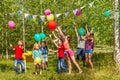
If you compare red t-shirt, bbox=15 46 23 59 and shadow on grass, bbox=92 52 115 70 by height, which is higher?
red t-shirt, bbox=15 46 23 59

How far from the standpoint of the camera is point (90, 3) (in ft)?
66.3

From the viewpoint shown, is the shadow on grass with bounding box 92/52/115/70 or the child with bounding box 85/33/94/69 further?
the child with bounding box 85/33/94/69

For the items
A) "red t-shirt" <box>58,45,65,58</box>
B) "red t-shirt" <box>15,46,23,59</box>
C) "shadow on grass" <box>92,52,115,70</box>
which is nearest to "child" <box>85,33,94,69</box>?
"shadow on grass" <box>92,52,115,70</box>

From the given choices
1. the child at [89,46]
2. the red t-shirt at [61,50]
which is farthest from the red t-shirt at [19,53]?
the child at [89,46]

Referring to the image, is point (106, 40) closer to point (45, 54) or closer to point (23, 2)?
point (45, 54)

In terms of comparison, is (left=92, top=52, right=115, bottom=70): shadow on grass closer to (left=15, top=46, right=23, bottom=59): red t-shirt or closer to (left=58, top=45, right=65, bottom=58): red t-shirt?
(left=58, top=45, right=65, bottom=58): red t-shirt

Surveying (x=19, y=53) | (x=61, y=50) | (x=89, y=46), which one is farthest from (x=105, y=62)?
(x=19, y=53)

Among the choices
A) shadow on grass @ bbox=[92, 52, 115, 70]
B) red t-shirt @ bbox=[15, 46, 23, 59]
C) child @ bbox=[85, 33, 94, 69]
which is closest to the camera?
shadow on grass @ bbox=[92, 52, 115, 70]

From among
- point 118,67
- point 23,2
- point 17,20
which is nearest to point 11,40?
point 17,20

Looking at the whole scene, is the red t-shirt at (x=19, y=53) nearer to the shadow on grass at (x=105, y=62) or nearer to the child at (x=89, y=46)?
the child at (x=89, y=46)

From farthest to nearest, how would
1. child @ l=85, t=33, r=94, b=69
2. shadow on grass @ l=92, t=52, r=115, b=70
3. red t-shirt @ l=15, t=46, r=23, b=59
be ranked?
child @ l=85, t=33, r=94, b=69, red t-shirt @ l=15, t=46, r=23, b=59, shadow on grass @ l=92, t=52, r=115, b=70

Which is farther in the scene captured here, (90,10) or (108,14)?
(90,10)

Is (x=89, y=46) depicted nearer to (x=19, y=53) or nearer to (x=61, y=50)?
(x=61, y=50)

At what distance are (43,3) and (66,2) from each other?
199 cm
